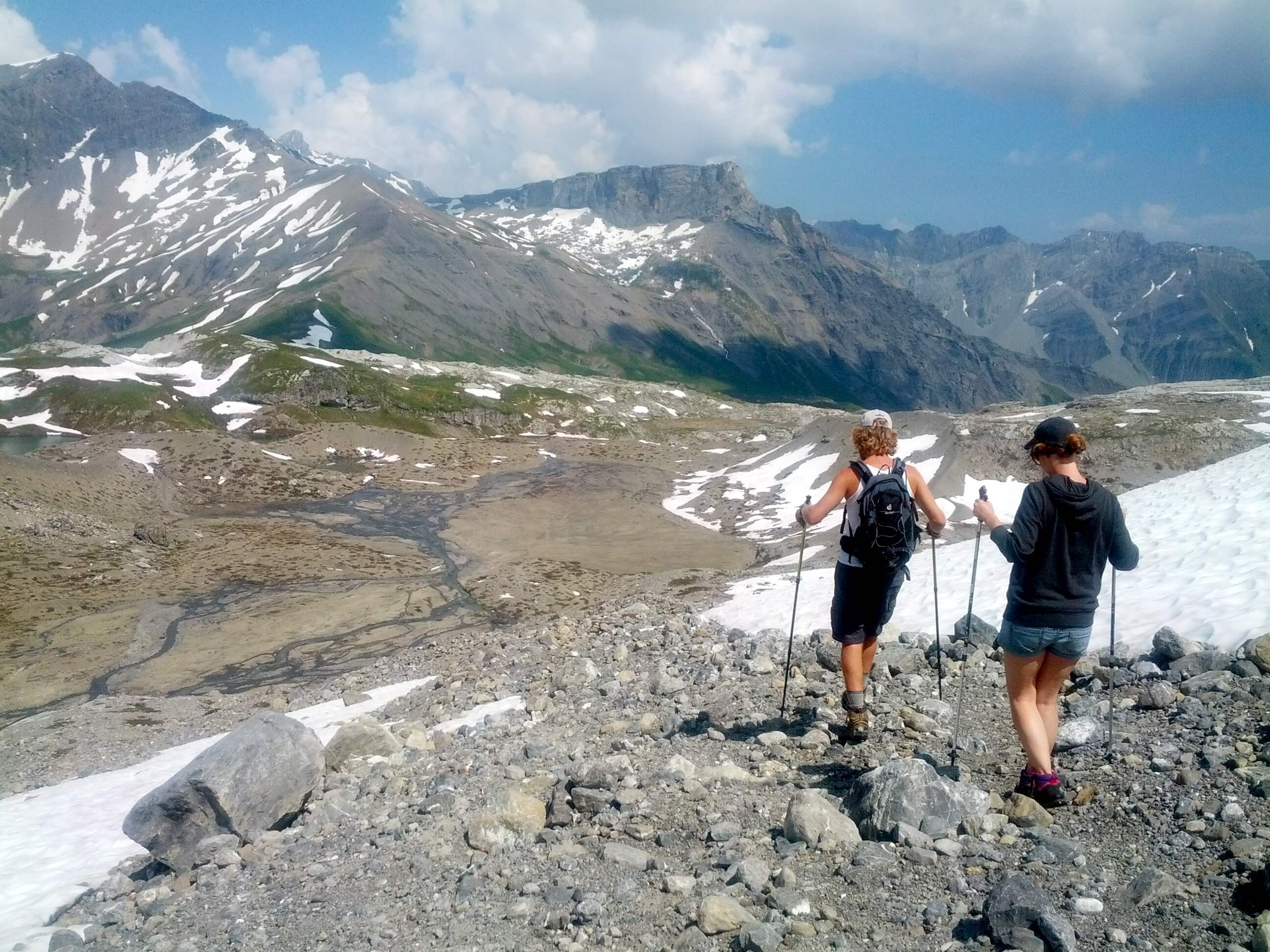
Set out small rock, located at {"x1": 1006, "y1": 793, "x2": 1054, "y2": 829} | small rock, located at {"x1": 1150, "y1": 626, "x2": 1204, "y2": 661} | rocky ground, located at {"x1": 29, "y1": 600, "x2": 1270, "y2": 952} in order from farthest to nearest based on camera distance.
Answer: small rock, located at {"x1": 1150, "y1": 626, "x2": 1204, "y2": 661}
small rock, located at {"x1": 1006, "y1": 793, "x2": 1054, "y2": 829}
rocky ground, located at {"x1": 29, "y1": 600, "x2": 1270, "y2": 952}

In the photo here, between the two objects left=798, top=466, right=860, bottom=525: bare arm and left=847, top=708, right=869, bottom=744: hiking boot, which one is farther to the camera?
left=847, top=708, right=869, bottom=744: hiking boot

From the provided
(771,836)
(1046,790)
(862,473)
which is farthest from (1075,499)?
(771,836)

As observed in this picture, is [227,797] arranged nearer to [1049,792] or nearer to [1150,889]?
[1049,792]

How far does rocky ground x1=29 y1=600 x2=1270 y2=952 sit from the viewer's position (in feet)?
18.9

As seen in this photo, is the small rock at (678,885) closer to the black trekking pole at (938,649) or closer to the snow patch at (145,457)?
the black trekking pole at (938,649)

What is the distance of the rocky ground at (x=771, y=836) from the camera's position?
5.75m

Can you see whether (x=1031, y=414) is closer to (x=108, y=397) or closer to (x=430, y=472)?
(x=430, y=472)

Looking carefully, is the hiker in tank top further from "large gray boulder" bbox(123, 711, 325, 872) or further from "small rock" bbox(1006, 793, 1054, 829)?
"large gray boulder" bbox(123, 711, 325, 872)

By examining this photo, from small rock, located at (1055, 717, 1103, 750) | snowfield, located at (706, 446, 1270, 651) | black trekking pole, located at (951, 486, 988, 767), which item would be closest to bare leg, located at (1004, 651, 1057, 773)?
black trekking pole, located at (951, 486, 988, 767)

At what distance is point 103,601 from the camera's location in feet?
127

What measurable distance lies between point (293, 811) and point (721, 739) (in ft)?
18.2

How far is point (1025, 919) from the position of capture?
529 cm

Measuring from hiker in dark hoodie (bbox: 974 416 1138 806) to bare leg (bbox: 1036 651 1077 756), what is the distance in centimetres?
1

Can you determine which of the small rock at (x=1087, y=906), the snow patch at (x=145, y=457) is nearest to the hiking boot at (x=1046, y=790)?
the small rock at (x=1087, y=906)
